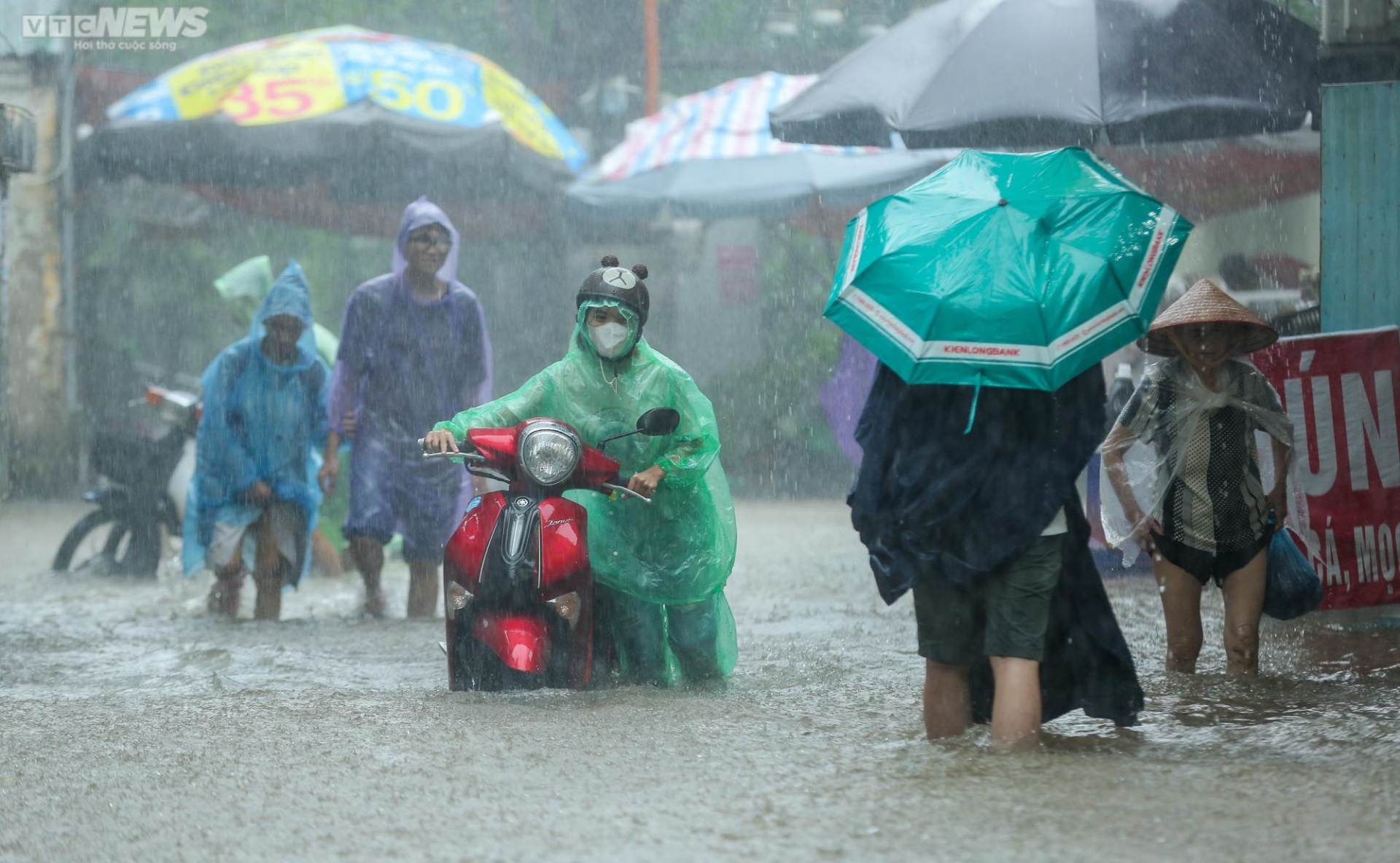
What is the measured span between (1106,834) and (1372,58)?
493 cm

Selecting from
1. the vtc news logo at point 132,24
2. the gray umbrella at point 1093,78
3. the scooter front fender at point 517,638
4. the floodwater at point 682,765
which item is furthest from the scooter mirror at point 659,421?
the vtc news logo at point 132,24

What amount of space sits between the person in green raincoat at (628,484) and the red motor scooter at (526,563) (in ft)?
0.60

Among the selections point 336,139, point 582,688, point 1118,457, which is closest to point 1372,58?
point 1118,457

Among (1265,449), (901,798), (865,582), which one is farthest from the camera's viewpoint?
(865,582)

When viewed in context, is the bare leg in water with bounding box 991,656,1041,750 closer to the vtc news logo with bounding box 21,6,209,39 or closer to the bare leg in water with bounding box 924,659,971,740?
the bare leg in water with bounding box 924,659,971,740

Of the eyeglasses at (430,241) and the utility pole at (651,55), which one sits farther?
the utility pole at (651,55)

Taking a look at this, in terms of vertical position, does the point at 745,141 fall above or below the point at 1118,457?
above

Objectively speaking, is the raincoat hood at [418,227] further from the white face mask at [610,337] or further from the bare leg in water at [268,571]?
the white face mask at [610,337]

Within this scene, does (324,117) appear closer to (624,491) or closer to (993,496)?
(624,491)

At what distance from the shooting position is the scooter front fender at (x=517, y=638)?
5.23m

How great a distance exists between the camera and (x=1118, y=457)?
5.59m

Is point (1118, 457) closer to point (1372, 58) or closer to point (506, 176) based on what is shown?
point (1372, 58)

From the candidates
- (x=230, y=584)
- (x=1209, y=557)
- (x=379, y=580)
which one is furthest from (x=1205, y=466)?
(x=230, y=584)

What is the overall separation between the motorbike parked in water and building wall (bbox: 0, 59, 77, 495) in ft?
22.6
